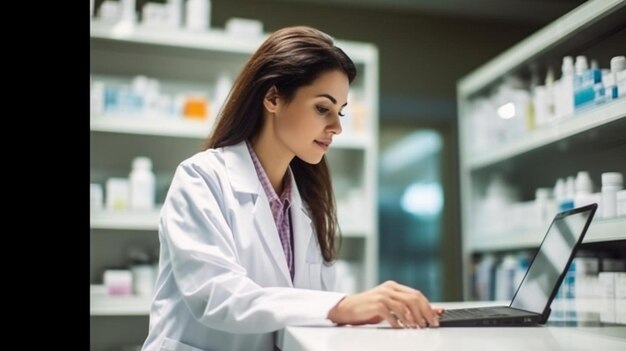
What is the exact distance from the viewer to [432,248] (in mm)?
3113

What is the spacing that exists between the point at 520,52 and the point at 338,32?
1.04 meters

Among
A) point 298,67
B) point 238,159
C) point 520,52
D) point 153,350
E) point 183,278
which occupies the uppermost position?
point 520,52

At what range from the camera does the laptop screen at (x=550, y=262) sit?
83 cm

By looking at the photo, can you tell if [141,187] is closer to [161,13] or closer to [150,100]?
[150,100]

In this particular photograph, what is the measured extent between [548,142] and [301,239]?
1.14 metres

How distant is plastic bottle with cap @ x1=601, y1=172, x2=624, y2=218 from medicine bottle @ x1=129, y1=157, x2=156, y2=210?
4.88 ft

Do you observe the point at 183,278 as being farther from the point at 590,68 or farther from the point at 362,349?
the point at 590,68

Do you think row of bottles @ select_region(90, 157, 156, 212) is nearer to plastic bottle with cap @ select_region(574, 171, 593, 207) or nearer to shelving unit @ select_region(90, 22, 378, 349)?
shelving unit @ select_region(90, 22, 378, 349)

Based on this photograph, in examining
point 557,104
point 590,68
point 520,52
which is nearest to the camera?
point 590,68

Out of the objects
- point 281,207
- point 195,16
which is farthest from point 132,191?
point 281,207

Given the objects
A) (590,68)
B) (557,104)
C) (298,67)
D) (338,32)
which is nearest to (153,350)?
(298,67)

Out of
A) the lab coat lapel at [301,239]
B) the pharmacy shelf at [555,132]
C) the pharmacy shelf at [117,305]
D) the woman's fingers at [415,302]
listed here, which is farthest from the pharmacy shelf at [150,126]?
the woman's fingers at [415,302]

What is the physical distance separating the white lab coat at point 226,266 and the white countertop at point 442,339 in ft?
0.13

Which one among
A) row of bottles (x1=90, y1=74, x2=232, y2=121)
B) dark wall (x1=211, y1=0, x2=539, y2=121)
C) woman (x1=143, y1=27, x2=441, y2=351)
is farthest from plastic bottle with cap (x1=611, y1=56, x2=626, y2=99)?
dark wall (x1=211, y1=0, x2=539, y2=121)
